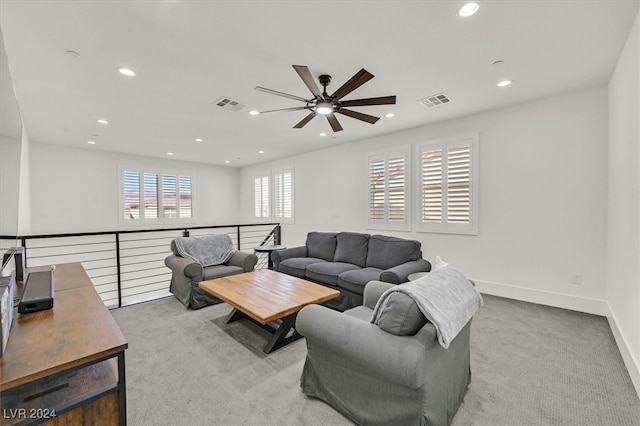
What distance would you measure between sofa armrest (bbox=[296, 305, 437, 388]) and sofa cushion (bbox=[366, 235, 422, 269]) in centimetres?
225

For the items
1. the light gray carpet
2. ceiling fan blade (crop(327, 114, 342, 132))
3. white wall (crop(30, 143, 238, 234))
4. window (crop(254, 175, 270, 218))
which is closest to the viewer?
the light gray carpet

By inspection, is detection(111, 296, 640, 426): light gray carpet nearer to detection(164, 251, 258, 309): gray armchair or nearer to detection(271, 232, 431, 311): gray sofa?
detection(164, 251, 258, 309): gray armchair

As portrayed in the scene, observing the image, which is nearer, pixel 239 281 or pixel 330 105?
pixel 330 105

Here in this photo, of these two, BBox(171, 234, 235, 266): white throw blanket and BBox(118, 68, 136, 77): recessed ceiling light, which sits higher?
BBox(118, 68, 136, 77): recessed ceiling light

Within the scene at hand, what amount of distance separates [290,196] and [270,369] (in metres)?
5.29

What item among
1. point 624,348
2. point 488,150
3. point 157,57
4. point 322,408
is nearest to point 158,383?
point 322,408

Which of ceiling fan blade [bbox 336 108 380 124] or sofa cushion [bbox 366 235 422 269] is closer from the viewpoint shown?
ceiling fan blade [bbox 336 108 380 124]

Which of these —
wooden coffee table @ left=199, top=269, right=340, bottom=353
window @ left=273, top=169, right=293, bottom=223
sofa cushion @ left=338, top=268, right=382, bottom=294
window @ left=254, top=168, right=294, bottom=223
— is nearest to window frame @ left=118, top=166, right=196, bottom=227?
window @ left=254, top=168, right=294, bottom=223

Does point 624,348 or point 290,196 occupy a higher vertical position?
point 290,196

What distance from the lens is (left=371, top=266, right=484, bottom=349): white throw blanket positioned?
147 cm

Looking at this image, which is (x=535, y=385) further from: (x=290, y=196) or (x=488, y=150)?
(x=290, y=196)

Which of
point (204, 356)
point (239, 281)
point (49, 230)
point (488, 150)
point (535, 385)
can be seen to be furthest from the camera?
point (49, 230)

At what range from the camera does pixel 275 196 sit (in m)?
7.79

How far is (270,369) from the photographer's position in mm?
2307
